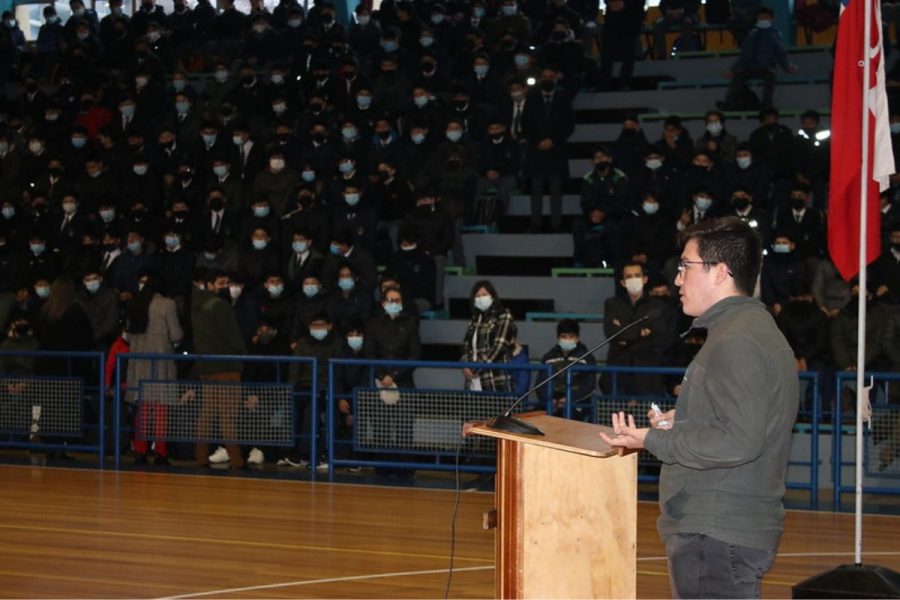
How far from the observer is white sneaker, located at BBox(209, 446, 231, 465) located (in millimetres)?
13688

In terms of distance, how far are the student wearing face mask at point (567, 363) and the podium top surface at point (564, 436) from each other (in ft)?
21.3

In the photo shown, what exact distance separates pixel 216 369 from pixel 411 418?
2294 mm

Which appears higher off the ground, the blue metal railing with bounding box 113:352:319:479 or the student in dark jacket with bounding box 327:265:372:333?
the student in dark jacket with bounding box 327:265:372:333

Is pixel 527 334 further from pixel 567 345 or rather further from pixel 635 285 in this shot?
pixel 567 345

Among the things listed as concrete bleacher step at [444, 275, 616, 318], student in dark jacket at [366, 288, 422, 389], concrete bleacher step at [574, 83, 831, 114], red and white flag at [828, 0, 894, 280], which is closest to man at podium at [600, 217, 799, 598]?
red and white flag at [828, 0, 894, 280]

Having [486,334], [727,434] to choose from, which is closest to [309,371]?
[486,334]

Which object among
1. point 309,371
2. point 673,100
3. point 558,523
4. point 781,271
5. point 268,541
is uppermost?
point 673,100

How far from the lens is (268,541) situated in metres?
9.59

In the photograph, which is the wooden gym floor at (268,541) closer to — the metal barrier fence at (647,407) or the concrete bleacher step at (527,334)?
the metal barrier fence at (647,407)

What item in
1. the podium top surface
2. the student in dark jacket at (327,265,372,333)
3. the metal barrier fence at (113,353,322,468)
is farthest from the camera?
the student in dark jacket at (327,265,372,333)

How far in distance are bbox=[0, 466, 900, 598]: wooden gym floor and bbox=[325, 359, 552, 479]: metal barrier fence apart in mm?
391

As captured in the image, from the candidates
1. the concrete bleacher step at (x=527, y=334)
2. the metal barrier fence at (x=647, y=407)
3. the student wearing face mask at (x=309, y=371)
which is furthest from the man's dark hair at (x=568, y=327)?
the student wearing face mask at (x=309, y=371)

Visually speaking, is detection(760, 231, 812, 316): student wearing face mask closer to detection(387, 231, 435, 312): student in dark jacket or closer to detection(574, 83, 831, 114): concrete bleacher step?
detection(387, 231, 435, 312): student in dark jacket

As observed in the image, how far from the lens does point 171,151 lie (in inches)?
734
